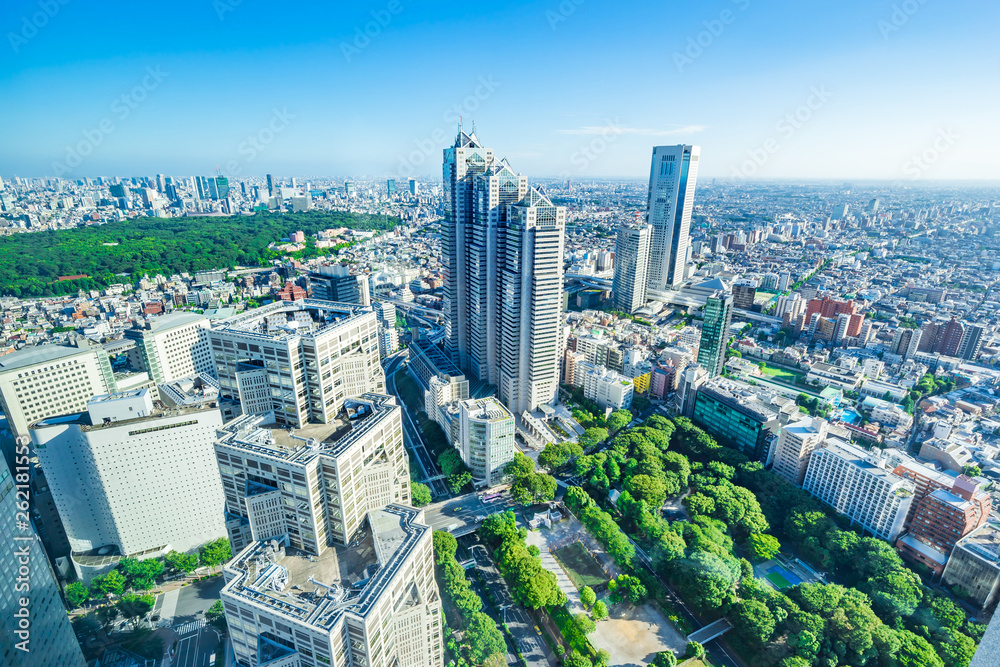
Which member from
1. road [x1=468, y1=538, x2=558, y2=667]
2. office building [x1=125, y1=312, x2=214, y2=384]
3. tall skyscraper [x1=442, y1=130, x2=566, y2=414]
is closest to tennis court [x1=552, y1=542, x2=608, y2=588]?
road [x1=468, y1=538, x2=558, y2=667]

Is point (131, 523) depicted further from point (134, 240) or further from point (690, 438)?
point (134, 240)

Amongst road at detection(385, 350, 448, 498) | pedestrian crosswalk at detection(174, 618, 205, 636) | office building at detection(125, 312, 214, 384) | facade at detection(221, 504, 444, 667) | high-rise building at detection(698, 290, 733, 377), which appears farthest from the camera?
high-rise building at detection(698, 290, 733, 377)

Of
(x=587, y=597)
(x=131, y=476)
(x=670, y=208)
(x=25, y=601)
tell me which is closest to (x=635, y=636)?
(x=587, y=597)

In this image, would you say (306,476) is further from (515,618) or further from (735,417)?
(735,417)

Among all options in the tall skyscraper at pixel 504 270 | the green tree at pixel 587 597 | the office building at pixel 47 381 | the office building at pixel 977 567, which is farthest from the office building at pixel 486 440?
the office building at pixel 47 381

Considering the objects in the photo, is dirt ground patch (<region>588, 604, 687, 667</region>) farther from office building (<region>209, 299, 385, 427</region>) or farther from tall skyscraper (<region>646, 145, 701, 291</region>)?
tall skyscraper (<region>646, 145, 701, 291</region>)

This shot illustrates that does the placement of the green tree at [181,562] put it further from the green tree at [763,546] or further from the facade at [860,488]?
the facade at [860,488]
